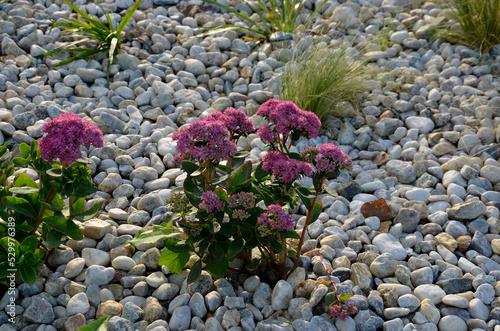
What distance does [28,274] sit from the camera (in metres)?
1.85

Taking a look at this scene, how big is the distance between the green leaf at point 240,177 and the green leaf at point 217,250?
25 cm

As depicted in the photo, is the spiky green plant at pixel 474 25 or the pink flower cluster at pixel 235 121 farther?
the spiky green plant at pixel 474 25

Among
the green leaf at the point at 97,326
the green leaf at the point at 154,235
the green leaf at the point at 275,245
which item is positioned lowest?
the green leaf at the point at 97,326

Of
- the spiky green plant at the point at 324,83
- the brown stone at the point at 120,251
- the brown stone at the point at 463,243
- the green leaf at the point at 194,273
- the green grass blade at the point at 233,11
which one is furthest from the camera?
the green grass blade at the point at 233,11

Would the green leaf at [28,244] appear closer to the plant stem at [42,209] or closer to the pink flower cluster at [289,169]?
the plant stem at [42,209]

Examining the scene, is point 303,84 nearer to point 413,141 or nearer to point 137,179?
point 413,141

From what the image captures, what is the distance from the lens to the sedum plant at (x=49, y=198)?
181cm

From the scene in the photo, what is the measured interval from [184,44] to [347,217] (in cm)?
212

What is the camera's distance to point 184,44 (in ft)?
12.7

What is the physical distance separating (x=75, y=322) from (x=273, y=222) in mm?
898

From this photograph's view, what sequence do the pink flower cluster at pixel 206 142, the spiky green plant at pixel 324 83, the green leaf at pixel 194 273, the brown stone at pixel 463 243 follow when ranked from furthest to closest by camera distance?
the spiky green plant at pixel 324 83 < the brown stone at pixel 463 243 < the green leaf at pixel 194 273 < the pink flower cluster at pixel 206 142

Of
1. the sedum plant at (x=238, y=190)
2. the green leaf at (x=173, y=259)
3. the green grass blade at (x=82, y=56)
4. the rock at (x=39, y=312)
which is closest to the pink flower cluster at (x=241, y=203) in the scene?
the sedum plant at (x=238, y=190)

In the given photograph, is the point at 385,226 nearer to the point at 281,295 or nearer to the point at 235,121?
the point at 281,295

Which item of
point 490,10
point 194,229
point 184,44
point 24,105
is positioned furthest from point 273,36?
point 194,229
